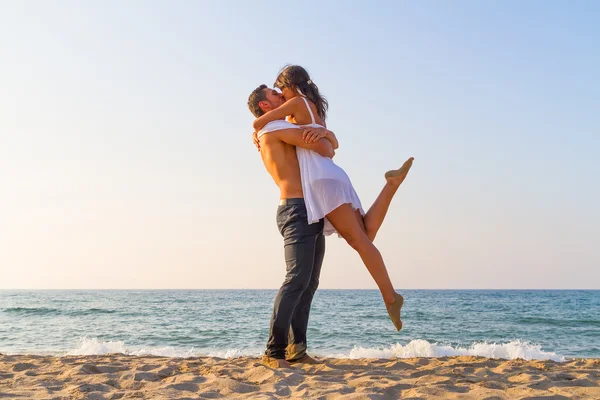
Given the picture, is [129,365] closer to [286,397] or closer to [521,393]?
[286,397]

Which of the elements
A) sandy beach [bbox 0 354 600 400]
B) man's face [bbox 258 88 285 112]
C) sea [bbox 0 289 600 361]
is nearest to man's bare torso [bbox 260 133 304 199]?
man's face [bbox 258 88 285 112]

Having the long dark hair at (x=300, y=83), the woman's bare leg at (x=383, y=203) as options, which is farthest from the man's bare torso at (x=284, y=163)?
the woman's bare leg at (x=383, y=203)

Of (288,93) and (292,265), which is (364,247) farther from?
(288,93)

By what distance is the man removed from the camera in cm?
358

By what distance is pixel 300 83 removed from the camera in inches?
150

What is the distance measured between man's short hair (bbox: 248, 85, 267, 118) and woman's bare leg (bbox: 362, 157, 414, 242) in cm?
105

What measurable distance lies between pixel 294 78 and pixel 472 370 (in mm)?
2386

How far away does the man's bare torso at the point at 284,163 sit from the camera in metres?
3.70

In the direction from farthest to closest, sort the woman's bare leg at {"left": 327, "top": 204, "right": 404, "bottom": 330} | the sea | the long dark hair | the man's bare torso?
the sea
the long dark hair
the man's bare torso
the woman's bare leg at {"left": 327, "top": 204, "right": 404, "bottom": 330}

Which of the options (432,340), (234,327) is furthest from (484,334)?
(234,327)

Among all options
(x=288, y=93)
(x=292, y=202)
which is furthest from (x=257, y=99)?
(x=292, y=202)

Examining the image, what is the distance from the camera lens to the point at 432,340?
12.2m

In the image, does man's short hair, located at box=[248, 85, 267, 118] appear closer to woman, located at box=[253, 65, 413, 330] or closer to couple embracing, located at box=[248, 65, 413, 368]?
couple embracing, located at box=[248, 65, 413, 368]

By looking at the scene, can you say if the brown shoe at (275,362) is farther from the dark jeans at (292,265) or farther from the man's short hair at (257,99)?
the man's short hair at (257,99)
